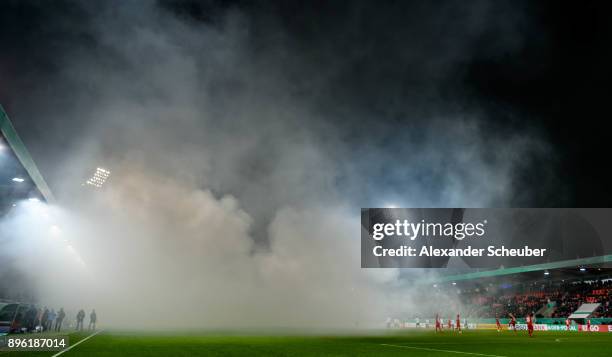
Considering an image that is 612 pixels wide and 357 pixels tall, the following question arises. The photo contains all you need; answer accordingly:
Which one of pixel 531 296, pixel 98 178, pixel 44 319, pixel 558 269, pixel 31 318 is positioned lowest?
pixel 44 319

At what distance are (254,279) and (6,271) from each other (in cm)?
2424

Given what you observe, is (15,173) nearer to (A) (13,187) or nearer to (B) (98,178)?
(A) (13,187)

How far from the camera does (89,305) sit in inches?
2108

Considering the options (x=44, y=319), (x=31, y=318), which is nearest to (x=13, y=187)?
(x=44, y=319)

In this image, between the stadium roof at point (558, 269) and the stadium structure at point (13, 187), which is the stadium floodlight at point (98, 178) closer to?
the stadium structure at point (13, 187)

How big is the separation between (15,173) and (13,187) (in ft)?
13.6

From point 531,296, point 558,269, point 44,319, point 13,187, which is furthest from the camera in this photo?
point 531,296

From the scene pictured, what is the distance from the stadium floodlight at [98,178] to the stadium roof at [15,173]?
46.9 ft

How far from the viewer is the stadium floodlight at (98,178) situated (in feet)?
173

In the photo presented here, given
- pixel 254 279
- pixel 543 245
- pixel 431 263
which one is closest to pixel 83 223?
pixel 254 279

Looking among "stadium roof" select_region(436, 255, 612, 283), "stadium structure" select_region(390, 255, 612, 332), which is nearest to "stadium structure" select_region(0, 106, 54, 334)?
"stadium structure" select_region(390, 255, 612, 332)

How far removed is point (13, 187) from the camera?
32781 millimetres

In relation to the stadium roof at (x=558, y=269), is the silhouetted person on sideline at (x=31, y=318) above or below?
below

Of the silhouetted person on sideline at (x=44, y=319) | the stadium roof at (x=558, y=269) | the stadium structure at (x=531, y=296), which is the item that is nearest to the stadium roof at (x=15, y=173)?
the silhouetted person on sideline at (x=44, y=319)
